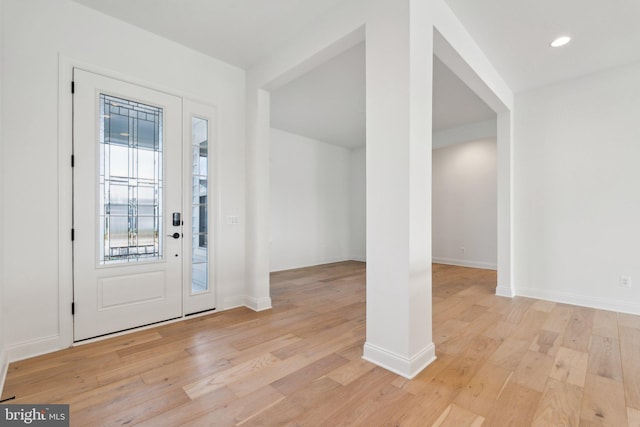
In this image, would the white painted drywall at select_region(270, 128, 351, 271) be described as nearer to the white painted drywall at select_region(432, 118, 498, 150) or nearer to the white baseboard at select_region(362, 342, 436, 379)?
the white painted drywall at select_region(432, 118, 498, 150)

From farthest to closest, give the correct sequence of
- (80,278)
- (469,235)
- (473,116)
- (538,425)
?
(469,235) < (473,116) < (80,278) < (538,425)

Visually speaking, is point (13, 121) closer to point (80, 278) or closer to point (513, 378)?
point (80, 278)

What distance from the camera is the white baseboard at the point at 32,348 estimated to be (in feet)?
7.54

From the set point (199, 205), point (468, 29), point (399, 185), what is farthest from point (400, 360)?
point (468, 29)

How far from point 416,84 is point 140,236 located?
2938 millimetres

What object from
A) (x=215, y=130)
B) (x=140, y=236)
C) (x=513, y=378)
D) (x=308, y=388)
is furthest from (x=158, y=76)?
(x=513, y=378)

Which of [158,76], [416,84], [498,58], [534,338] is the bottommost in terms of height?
[534,338]

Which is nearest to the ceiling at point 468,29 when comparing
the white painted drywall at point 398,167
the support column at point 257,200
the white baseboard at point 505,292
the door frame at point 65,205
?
the white painted drywall at point 398,167

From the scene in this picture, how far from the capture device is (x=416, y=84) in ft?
7.07

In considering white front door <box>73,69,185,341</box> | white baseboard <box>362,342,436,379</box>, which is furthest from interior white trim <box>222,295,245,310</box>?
white baseboard <box>362,342,436,379</box>

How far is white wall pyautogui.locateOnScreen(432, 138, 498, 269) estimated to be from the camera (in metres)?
6.13

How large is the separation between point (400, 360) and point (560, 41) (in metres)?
3.53

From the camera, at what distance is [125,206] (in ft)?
9.50

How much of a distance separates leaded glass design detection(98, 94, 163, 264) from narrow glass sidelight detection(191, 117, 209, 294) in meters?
0.36
